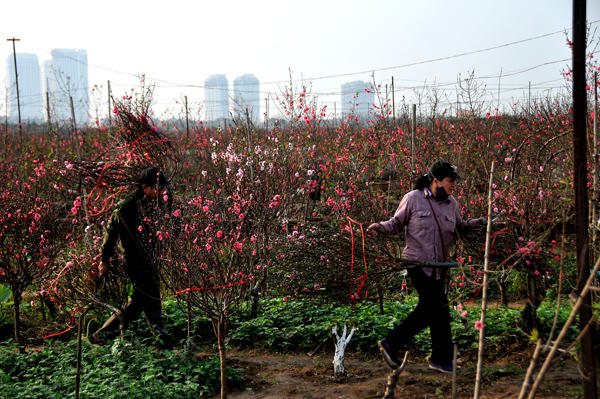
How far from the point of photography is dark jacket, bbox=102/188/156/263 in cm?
452

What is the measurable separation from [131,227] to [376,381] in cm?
253

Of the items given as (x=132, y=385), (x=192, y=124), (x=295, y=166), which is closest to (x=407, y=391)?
(x=132, y=385)

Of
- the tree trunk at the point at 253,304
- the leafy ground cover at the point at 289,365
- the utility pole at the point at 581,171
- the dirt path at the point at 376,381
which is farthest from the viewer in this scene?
the tree trunk at the point at 253,304

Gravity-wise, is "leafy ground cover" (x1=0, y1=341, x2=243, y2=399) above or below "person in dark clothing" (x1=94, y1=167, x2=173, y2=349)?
below

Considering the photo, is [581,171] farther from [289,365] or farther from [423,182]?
[289,365]

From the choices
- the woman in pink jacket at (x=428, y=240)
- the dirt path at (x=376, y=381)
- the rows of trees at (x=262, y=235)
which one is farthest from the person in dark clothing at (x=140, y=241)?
the woman in pink jacket at (x=428, y=240)

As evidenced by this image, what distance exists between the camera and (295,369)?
4.62 m

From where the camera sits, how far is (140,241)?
4.46 metres

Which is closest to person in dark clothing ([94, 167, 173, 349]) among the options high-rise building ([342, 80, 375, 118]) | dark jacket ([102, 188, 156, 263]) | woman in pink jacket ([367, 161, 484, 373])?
dark jacket ([102, 188, 156, 263])

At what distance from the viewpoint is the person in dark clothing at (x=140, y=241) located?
→ 454cm

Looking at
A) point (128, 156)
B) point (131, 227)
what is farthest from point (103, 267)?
point (128, 156)

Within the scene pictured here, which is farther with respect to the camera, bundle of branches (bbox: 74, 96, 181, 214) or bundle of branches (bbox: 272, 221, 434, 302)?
bundle of branches (bbox: 74, 96, 181, 214)

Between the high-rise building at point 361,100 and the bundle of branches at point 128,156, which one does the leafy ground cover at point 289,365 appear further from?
the high-rise building at point 361,100

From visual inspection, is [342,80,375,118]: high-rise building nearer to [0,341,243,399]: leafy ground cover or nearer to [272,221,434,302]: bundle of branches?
[272,221,434,302]: bundle of branches
